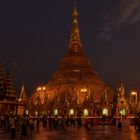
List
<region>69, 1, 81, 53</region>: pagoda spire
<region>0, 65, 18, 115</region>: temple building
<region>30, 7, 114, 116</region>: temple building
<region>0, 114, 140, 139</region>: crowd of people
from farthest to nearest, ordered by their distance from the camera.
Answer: <region>69, 1, 81, 53</region>: pagoda spire
<region>30, 7, 114, 116</region>: temple building
<region>0, 65, 18, 115</region>: temple building
<region>0, 114, 140, 139</region>: crowd of people

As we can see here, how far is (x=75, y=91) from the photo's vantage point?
7375cm

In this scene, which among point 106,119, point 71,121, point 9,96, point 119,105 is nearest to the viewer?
point 71,121

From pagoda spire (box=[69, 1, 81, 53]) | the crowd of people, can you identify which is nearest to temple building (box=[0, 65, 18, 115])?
the crowd of people

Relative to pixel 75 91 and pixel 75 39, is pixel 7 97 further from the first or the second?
pixel 75 39

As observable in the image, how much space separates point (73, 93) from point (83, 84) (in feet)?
14.5

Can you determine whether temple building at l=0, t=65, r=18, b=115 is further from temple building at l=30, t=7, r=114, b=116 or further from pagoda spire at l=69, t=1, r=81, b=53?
pagoda spire at l=69, t=1, r=81, b=53

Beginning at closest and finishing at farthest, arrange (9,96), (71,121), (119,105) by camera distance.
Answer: (71,121), (9,96), (119,105)

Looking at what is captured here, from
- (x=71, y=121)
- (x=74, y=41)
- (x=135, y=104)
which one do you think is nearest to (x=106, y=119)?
(x=71, y=121)

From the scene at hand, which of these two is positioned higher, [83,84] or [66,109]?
[83,84]

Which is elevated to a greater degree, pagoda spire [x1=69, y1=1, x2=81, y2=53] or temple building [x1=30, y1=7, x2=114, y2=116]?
pagoda spire [x1=69, y1=1, x2=81, y2=53]

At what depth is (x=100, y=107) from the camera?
6531cm

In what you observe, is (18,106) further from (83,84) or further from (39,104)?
(83,84)

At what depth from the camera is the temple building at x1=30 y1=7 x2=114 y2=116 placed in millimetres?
66125

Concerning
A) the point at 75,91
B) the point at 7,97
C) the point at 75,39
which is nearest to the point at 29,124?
the point at 7,97
